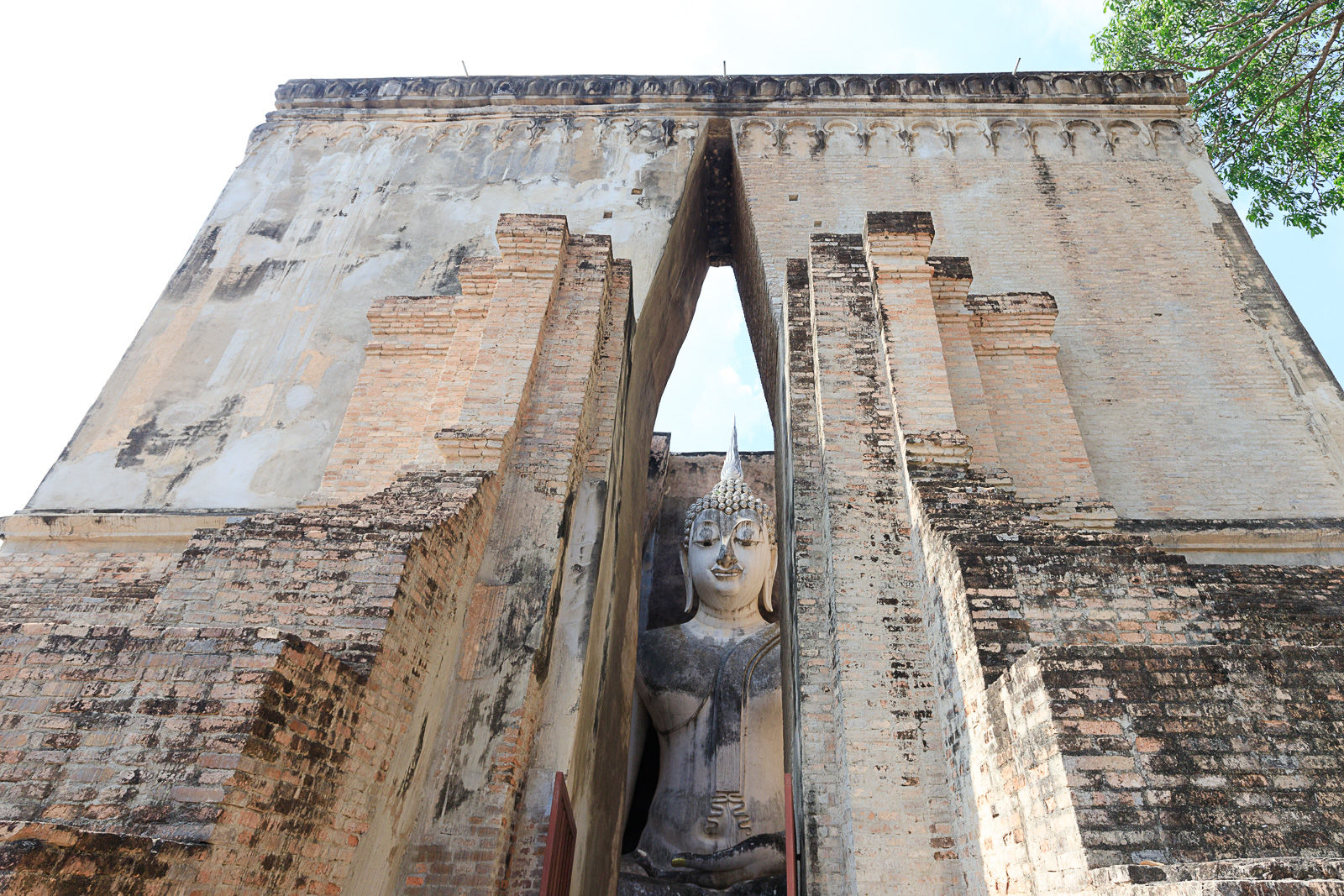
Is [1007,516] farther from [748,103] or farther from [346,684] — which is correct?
[748,103]

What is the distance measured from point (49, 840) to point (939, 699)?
12.1ft

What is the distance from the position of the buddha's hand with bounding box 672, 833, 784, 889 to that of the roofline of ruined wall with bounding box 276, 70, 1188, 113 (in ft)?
27.2

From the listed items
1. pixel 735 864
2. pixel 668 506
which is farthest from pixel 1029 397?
pixel 668 506

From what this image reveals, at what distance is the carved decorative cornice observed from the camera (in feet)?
33.2

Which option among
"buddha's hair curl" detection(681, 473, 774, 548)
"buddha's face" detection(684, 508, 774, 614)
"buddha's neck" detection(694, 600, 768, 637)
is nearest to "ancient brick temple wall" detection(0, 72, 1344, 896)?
"buddha's face" detection(684, 508, 774, 614)

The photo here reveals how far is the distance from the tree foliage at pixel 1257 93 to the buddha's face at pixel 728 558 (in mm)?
7497

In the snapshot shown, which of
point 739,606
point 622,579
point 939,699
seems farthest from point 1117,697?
point 739,606

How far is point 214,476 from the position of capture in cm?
735

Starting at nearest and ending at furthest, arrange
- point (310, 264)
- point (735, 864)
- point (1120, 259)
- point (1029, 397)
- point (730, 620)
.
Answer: point (1029, 397) < point (735, 864) < point (1120, 259) < point (310, 264) < point (730, 620)

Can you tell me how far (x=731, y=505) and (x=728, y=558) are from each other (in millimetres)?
754

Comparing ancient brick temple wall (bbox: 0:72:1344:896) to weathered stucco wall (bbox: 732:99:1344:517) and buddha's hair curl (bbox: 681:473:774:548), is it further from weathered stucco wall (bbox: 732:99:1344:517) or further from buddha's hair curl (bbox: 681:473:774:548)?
buddha's hair curl (bbox: 681:473:774:548)

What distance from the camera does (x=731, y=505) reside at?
948 centimetres

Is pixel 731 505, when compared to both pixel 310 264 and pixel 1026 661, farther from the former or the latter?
pixel 1026 661

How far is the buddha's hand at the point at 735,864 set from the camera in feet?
23.1
